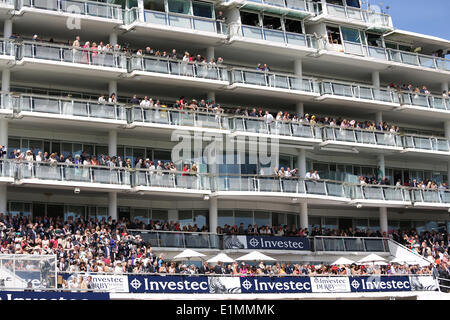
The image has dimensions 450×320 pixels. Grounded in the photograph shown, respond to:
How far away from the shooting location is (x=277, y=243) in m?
42.8

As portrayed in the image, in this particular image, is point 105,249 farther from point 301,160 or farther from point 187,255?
point 301,160

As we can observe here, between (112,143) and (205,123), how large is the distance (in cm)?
572

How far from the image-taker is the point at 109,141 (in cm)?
4194

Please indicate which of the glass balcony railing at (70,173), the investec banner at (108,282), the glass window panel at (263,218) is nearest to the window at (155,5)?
the glass balcony railing at (70,173)

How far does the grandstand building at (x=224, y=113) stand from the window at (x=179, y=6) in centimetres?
7

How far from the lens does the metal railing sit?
1797 inches

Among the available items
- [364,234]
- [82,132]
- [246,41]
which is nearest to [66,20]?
[82,132]

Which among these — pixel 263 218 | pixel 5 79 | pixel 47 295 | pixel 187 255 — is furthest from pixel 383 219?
pixel 47 295

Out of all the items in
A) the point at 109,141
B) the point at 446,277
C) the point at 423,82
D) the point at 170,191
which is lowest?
the point at 446,277

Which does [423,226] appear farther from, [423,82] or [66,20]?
[66,20]

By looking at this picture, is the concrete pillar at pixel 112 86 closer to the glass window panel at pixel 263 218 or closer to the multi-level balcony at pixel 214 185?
the multi-level balcony at pixel 214 185

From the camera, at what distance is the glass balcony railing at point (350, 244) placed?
1747 inches

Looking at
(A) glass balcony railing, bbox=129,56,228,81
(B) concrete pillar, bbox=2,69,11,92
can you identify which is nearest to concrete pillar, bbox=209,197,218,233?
(A) glass balcony railing, bbox=129,56,228,81
